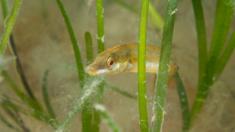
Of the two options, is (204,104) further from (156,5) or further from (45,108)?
(156,5)

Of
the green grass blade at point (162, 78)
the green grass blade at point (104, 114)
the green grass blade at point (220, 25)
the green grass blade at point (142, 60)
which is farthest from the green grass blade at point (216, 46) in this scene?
the green grass blade at point (104, 114)

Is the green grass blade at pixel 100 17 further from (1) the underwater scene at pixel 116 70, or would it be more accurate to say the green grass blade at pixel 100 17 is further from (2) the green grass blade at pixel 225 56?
(2) the green grass blade at pixel 225 56

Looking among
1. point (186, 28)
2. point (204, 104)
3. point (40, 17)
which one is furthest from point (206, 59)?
point (40, 17)

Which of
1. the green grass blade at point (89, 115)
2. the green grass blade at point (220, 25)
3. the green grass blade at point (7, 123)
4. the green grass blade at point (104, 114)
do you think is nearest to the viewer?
the green grass blade at point (104, 114)

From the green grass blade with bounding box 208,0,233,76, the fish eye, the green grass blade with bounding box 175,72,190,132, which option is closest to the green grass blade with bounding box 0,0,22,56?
the fish eye

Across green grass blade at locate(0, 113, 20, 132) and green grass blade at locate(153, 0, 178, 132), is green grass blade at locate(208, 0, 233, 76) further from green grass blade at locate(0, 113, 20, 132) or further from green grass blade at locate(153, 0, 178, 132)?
green grass blade at locate(0, 113, 20, 132)

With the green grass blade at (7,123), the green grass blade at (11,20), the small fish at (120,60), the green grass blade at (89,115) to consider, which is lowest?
the green grass blade at (7,123)

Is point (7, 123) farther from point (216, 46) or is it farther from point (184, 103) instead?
point (216, 46)

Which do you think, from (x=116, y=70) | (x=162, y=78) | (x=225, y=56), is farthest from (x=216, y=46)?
(x=116, y=70)
